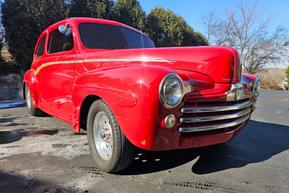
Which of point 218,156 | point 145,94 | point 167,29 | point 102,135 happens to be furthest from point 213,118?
point 167,29

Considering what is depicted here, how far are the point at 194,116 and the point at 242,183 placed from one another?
2.90ft

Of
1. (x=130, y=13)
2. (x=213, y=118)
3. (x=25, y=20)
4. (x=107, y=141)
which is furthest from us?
(x=130, y=13)

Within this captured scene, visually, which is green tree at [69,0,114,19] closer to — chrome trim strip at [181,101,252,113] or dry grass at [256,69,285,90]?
chrome trim strip at [181,101,252,113]

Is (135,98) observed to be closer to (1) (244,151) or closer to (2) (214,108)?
(2) (214,108)

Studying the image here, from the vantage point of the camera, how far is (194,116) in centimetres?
254

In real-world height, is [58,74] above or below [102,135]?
above

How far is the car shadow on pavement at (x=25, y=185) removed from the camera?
96.6 inches

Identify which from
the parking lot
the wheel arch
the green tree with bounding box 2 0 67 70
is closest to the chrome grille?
the parking lot

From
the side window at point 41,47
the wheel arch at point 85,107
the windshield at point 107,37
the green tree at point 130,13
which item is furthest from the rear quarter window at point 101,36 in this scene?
the green tree at point 130,13

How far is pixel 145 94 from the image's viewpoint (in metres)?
2.29

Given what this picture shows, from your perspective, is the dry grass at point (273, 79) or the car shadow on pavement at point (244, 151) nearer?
the car shadow on pavement at point (244, 151)

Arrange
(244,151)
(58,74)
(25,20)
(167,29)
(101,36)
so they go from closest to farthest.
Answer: (244,151) → (101,36) → (58,74) → (25,20) → (167,29)

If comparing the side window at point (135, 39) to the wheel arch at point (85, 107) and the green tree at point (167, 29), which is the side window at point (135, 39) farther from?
the green tree at point (167, 29)

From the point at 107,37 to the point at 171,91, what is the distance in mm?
2112
